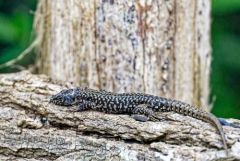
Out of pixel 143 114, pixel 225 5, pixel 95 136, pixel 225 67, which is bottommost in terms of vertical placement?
pixel 95 136

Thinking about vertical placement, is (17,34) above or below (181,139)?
above

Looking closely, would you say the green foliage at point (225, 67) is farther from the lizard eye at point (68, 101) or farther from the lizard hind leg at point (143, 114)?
the lizard eye at point (68, 101)

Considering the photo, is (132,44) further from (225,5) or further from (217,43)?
(217,43)

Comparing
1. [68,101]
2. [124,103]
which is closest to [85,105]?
[68,101]

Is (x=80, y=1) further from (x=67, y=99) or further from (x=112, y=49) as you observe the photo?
(x=67, y=99)

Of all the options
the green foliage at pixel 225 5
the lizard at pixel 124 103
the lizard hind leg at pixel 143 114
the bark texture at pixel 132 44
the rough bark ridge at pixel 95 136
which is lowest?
the rough bark ridge at pixel 95 136

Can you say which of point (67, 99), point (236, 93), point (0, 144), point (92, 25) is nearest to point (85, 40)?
point (92, 25)

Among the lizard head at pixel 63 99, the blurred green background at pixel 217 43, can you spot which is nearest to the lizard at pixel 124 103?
the lizard head at pixel 63 99
